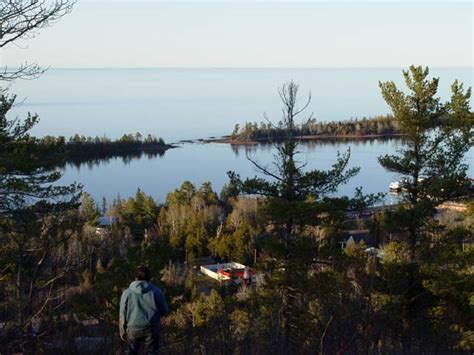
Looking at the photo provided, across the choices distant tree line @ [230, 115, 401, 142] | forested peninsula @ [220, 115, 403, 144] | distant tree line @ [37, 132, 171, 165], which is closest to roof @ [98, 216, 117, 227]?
distant tree line @ [37, 132, 171, 165]

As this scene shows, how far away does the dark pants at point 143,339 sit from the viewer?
14.2ft

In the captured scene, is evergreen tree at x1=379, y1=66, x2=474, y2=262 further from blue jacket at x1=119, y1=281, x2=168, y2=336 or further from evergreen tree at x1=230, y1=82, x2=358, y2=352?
blue jacket at x1=119, y1=281, x2=168, y2=336

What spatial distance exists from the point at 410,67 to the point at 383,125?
69502 mm

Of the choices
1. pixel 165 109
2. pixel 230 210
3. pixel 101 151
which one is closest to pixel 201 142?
pixel 101 151

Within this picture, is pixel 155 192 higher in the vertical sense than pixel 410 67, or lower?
lower

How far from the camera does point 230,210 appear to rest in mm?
34438

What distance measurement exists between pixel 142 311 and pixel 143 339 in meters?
0.25

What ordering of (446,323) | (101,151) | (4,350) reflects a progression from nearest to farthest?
(4,350)
(446,323)
(101,151)

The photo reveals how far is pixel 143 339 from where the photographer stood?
439 centimetres

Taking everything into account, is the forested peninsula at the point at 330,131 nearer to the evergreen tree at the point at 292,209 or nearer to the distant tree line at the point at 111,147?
the distant tree line at the point at 111,147

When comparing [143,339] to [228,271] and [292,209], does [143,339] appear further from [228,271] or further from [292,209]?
[228,271]

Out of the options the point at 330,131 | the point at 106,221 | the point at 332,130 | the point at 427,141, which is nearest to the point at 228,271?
the point at 106,221

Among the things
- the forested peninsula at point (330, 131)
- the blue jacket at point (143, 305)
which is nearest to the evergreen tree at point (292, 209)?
the blue jacket at point (143, 305)

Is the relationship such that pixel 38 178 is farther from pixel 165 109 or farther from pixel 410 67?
pixel 165 109
